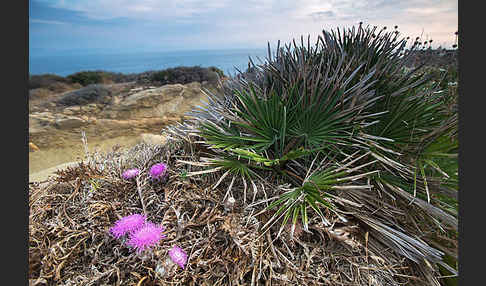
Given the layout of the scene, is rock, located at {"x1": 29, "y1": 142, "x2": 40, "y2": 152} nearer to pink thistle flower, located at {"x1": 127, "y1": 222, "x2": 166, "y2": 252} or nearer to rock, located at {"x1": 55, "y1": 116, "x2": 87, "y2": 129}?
rock, located at {"x1": 55, "y1": 116, "x2": 87, "y2": 129}

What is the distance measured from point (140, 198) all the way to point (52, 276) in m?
0.52

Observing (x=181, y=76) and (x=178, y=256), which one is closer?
(x=178, y=256)

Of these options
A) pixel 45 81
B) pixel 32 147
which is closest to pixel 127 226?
pixel 32 147

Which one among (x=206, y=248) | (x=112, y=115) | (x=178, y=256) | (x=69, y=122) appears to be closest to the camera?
(x=178, y=256)

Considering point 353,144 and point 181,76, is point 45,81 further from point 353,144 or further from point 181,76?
point 353,144

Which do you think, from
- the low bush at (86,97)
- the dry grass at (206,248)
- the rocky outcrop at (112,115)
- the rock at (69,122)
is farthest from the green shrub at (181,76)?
the dry grass at (206,248)

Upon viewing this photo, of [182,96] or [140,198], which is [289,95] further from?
[182,96]

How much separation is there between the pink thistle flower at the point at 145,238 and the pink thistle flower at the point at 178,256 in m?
0.09

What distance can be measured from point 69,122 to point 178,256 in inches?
194

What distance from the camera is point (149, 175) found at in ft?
5.56

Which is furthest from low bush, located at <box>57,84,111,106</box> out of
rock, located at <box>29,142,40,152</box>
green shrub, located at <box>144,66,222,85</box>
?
green shrub, located at <box>144,66,222,85</box>

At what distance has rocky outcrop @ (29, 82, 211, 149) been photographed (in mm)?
4863

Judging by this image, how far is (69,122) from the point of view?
499 centimetres

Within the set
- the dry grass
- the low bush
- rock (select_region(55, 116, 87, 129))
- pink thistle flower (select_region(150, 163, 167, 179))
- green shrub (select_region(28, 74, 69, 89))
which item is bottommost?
the dry grass
